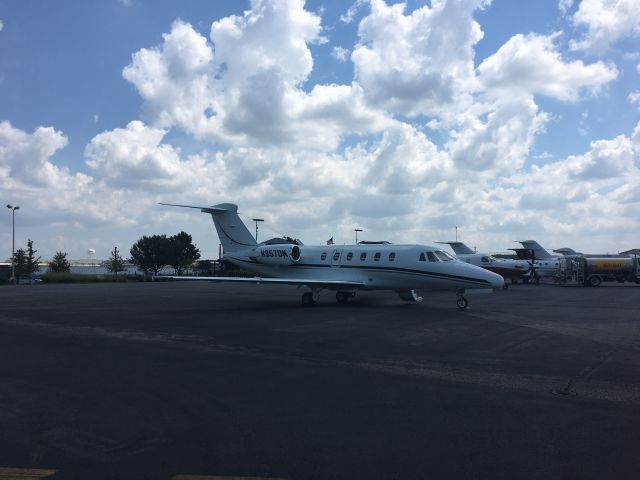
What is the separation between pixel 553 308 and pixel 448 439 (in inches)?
731

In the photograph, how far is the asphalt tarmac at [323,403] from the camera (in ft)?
16.5

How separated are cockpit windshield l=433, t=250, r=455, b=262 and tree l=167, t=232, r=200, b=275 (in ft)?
286

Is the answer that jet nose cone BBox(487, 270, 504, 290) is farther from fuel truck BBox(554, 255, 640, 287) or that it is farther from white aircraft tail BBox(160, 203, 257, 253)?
fuel truck BBox(554, 255, 640, 287)

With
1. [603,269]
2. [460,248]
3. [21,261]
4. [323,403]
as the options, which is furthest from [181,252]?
[323,403]

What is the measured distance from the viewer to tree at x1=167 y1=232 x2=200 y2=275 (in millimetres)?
104938

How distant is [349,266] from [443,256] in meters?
4.59

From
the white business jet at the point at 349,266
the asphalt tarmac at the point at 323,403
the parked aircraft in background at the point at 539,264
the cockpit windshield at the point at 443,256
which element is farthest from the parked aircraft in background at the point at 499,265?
the asphalt tarmac at the point at 323,403

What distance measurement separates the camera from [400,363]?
9.94 m

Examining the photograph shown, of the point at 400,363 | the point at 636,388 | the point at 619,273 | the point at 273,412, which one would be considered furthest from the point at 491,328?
the point at 619,273

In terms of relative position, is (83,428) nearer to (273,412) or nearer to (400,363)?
(273,412)

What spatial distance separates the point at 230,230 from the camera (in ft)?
95.3

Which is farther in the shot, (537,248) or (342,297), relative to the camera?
(537,248)

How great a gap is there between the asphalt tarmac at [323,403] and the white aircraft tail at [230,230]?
14451 mm

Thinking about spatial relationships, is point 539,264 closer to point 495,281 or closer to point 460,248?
point 460,248
